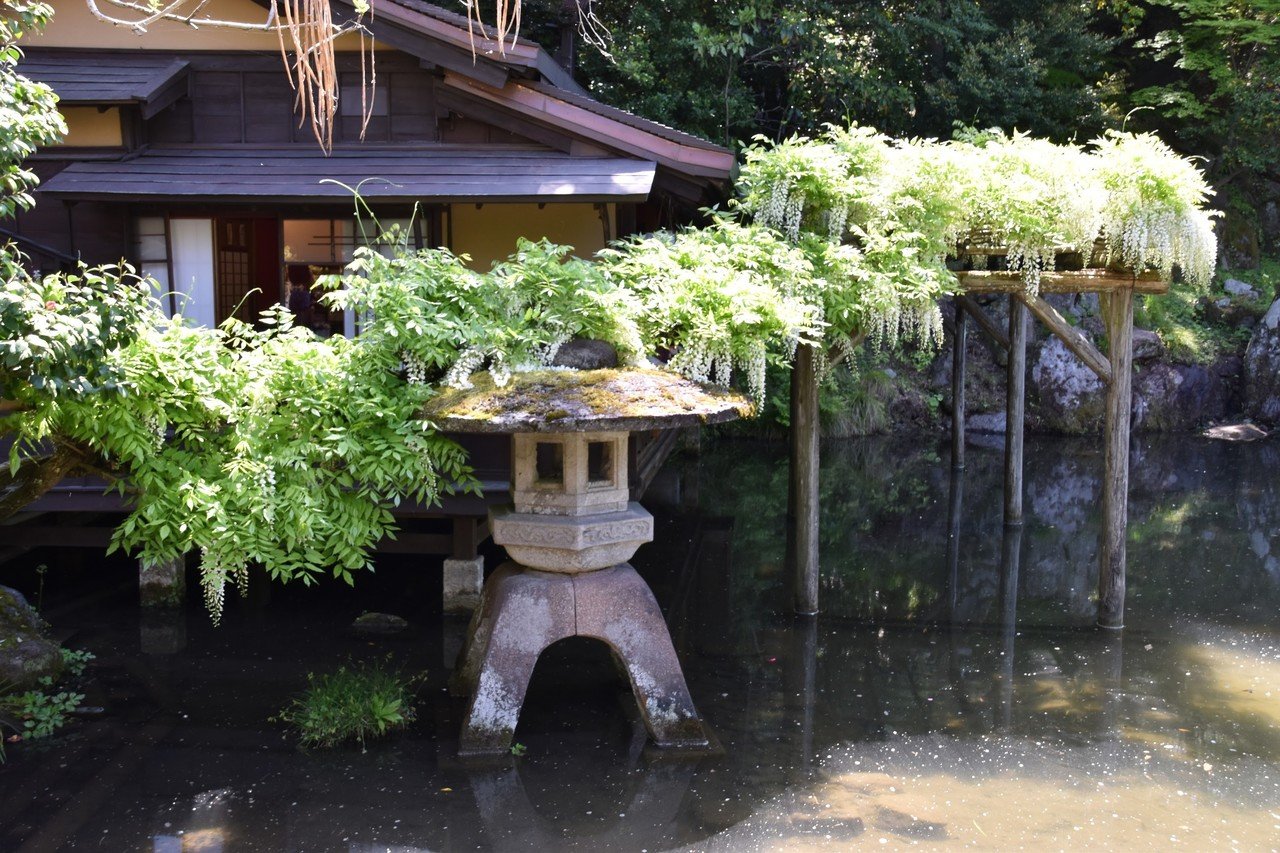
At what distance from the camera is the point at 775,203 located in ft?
32.9

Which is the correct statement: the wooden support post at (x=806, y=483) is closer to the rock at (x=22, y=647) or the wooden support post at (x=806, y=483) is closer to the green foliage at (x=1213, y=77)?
the rock at (x=22, y=647)

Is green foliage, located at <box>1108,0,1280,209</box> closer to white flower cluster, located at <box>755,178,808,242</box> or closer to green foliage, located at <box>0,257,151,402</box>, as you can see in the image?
white flower cluster, located at <box>755,178,808,242</box>

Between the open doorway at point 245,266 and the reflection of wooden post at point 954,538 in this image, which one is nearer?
the open doorway at point 245,266

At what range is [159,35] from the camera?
11695mm

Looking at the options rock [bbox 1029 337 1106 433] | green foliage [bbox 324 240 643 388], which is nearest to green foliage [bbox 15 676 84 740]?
green foliage [bbox 324 240 643 388]

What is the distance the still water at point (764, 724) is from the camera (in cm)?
679

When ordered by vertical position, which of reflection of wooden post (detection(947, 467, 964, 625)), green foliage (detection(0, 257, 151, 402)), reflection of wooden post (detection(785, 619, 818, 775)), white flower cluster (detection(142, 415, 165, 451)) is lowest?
reflection of wooden post (detection(785, 619, 818, 775))

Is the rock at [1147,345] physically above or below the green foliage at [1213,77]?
below

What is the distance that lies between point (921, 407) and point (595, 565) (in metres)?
17.5

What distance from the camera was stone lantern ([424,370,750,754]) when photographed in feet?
25.0

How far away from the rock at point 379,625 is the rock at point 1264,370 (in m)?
19.8

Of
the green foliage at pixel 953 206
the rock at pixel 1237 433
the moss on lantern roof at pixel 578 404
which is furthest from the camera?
the rock at pixel 1237 433

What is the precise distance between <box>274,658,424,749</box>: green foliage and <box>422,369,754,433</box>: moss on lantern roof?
2.17 metres

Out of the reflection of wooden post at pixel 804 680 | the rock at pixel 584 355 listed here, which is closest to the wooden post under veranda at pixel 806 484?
the reflection of wooden post at pixel 804 680
